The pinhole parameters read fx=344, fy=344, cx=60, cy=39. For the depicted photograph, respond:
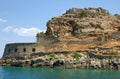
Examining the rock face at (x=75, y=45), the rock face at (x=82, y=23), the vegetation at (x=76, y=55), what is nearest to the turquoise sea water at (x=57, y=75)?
the rock face at (x=75, y=45)

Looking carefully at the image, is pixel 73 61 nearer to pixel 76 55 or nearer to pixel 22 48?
pixel 76 55

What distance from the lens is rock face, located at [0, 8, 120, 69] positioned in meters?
62.9

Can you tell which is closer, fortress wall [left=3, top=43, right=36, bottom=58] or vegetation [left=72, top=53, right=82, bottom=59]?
vegetation [left=72, top=53, right=82, bottom=59]

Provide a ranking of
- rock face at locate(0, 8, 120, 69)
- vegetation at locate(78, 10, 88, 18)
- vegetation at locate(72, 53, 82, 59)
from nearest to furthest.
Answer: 1. rock face at locate(0, 8, 120, 69)
2. vegetation at locate(72, 53, 82, 59)
3. vegetation at locate(78, 10, 88, 18)

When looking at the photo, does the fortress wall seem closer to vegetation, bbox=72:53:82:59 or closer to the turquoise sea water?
vegetation, bbox=72:53:82:59

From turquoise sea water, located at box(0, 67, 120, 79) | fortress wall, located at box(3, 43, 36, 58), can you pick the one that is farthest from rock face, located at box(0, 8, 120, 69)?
turquoise sea water, located at box(0, 67, 120, 79)

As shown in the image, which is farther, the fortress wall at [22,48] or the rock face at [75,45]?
the fortress wall at [22,48]

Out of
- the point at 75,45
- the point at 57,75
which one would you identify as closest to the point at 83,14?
the point at 75,45

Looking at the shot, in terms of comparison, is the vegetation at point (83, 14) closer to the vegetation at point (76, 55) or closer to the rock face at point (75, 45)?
the rock face at point (75, 45)

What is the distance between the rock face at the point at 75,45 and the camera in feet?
206

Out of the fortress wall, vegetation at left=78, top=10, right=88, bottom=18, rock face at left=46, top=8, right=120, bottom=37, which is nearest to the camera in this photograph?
the fortress wall

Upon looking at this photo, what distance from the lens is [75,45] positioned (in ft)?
241

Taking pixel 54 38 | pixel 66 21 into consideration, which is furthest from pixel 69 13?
pixel 54 38

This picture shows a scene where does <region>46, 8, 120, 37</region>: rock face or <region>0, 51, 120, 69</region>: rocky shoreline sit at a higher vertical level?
<region>46, 8, 120, 37</region>: rock face
